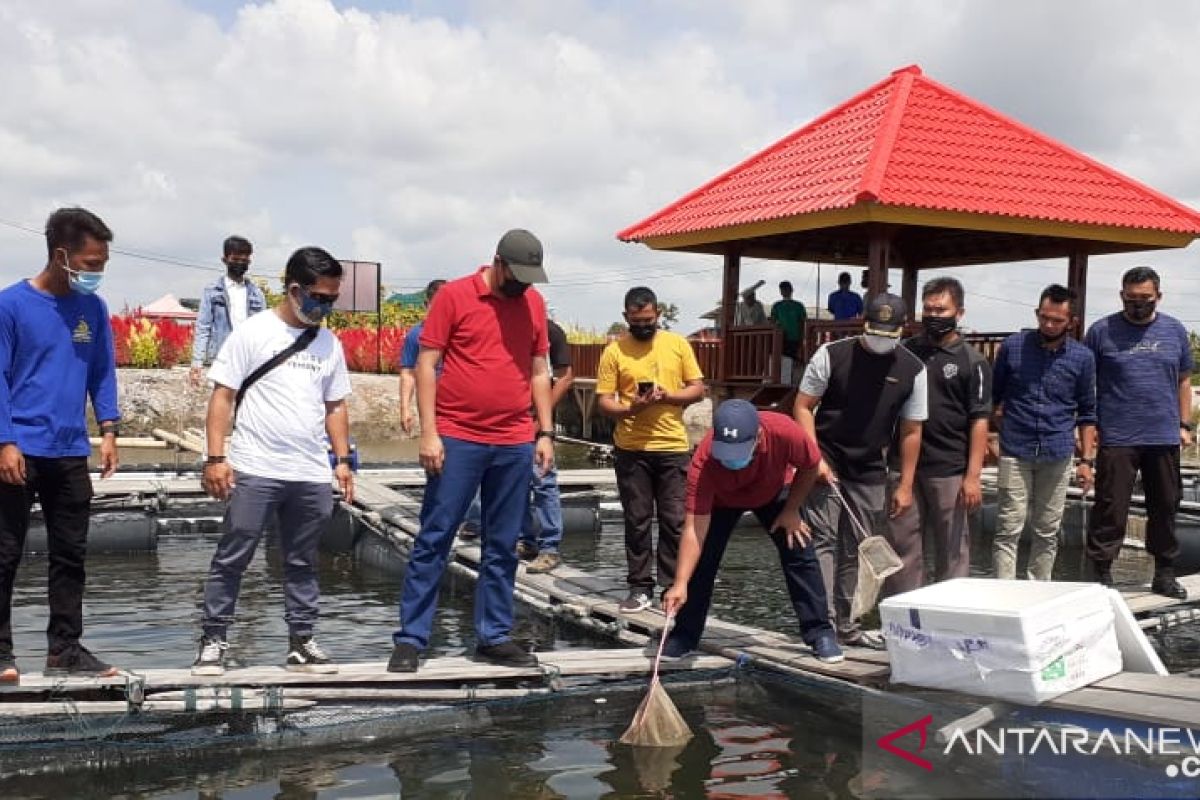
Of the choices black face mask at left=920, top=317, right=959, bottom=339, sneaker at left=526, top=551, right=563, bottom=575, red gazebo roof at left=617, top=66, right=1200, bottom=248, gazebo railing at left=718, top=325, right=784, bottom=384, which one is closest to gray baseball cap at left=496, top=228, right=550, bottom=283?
black face mask at left=920, top=317, right=959, bottom=339

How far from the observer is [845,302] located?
51.0 ft

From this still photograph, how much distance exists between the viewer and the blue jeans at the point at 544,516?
8047mm

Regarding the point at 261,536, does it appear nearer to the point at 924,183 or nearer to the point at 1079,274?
the point at 924,183

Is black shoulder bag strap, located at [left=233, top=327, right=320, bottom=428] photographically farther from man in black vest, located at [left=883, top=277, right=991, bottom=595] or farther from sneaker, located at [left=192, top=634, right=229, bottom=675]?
man in black vest, located at [left=883, top=277, right=991, bottom=595]

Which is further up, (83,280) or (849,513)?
(83,280)

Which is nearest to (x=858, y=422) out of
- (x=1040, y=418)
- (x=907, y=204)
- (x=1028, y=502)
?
(x=1040, y=418)

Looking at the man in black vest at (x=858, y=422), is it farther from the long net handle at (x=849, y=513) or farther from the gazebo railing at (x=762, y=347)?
the gazebo railing at (x=762, y=347)

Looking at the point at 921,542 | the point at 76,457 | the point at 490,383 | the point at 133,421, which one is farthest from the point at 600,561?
the point at 133,421

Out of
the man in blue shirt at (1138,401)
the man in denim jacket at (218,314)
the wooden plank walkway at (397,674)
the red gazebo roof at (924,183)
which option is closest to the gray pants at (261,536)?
the wooden plank walkway at (397,674)

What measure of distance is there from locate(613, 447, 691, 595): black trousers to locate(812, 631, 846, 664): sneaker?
1.25m

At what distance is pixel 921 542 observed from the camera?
19.5 ft

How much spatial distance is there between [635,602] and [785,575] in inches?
57.2

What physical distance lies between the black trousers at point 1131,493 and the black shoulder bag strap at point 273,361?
4.95 meters

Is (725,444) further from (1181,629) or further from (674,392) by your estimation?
(1181,629)
